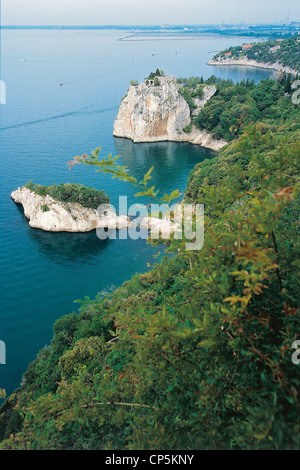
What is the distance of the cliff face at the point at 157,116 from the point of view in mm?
45688

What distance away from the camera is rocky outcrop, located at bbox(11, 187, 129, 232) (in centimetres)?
2688

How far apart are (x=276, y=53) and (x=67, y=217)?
112013 millimetres

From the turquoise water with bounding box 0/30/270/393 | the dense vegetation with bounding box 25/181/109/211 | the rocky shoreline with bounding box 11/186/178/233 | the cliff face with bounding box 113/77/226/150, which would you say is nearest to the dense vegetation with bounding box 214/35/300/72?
the turquoise water with bounding box 0/30/270/393

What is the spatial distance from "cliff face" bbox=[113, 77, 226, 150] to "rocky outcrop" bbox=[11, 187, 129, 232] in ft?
79.6

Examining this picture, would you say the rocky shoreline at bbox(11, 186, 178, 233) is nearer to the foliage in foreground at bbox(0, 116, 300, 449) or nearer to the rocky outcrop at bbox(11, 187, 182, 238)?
the rocky outcrop at bbox(11, 187, 182, 238)

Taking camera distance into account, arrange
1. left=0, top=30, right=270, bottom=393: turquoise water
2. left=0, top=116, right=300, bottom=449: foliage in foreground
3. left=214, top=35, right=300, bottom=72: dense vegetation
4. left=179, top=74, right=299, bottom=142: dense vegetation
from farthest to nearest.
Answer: left=214, top=35, right=300, bottom=72: dense vegetation → left=179, top=74, right=299, bottom=142: dense vegetation → left=0, top=30, right=270, bottom=393: turquoise water → left=0, top=116, right=300, bottom=449: foliage in foreground

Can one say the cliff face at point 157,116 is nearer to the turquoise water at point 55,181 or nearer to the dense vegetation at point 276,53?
the turquoise water at point 55,181

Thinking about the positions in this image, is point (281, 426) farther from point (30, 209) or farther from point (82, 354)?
point (30, 209)

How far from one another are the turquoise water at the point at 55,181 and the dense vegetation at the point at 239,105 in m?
4.75

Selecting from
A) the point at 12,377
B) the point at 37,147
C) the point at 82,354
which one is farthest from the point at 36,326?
the point at 37,147

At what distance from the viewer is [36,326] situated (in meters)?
18.5

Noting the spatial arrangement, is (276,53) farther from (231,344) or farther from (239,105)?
(231,344)

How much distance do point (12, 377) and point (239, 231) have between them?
54.3ft

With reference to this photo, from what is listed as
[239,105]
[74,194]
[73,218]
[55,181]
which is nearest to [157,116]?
[239,105]
